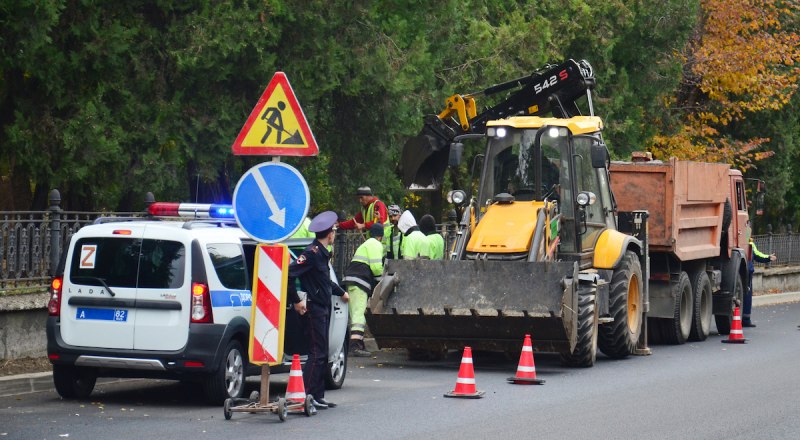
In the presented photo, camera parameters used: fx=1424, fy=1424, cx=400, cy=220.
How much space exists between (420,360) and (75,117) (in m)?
5.81

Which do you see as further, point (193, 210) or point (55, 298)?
point (193, 210)

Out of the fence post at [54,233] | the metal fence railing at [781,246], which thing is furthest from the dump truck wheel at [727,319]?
the metal fence railing at [781,246]

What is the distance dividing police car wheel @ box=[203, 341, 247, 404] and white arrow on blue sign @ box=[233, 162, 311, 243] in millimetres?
1613

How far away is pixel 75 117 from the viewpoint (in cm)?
1955

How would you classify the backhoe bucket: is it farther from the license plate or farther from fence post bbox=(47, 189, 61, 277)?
the license plate

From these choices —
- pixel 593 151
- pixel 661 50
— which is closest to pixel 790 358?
pixel 593 151

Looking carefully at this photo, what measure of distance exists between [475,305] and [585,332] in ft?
4.64

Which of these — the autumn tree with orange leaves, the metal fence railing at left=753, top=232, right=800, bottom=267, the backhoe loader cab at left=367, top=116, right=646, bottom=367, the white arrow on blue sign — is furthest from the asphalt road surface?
the metal fence railing at left=753, top=232, right=800, bottom=267

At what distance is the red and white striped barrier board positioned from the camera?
12031 millimetres

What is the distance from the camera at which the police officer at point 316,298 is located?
1270 centimetres

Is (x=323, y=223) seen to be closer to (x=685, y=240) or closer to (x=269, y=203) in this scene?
(x=269, y=203)

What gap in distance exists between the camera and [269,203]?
466 inches

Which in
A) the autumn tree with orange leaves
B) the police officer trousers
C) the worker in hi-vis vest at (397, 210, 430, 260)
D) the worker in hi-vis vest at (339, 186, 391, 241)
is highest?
the autumn tree with orange leaves

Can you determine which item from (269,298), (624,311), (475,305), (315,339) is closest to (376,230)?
(475,305)
